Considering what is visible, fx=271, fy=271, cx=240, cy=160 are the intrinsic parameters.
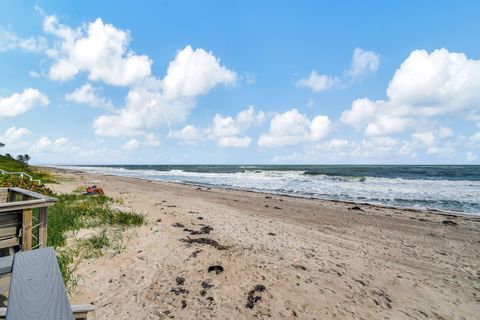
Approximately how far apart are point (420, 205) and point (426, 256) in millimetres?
12811

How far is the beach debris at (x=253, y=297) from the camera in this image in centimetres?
470

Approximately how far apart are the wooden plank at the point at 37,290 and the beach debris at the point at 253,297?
375 cm

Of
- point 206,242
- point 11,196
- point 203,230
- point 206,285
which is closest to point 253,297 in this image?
point 206,285

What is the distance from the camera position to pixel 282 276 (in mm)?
5664

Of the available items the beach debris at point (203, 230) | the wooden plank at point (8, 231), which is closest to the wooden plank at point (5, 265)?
the wooden plank at point (8, 231)

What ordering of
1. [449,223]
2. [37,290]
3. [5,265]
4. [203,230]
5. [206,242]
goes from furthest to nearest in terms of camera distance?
[449,223] < [203,230] < [206,242] < [5,265] < [37,290]

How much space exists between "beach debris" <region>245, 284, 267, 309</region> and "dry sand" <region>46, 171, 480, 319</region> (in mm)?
28

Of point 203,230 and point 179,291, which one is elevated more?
point 203,230

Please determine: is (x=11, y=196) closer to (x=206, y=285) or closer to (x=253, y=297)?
(x=206, y=285)

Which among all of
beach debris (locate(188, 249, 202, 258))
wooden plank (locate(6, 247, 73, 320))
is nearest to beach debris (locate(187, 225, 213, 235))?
beach debris (locate(188, 249, 202, 258))

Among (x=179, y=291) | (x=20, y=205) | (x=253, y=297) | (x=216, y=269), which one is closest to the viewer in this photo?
(x=20, y=205)

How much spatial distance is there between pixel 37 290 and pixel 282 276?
5.04 m

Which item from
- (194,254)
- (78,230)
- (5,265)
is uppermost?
(5,265)

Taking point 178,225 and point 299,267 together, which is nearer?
point 299,267
